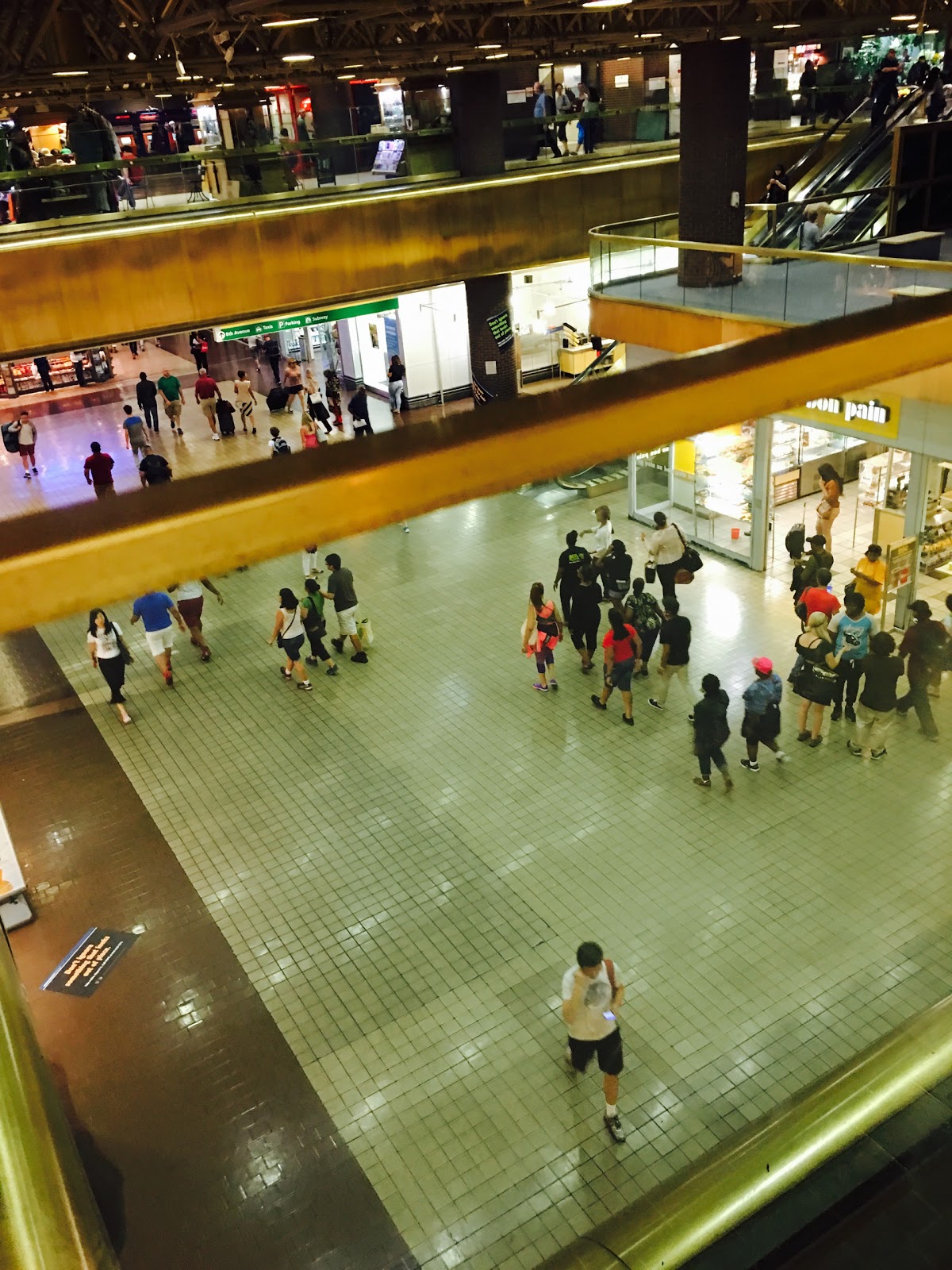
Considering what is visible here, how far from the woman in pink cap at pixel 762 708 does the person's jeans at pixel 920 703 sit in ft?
4.14

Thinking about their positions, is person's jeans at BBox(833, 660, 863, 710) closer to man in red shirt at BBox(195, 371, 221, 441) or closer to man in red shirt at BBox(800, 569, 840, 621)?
man in red shirt at BBox(800, 569, 840, 621)

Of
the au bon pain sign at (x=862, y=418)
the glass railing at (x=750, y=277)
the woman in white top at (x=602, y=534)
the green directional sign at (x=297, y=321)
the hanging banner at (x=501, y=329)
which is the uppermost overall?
the glass railing at (x=750, y=277)

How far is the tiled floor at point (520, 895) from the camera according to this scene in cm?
607

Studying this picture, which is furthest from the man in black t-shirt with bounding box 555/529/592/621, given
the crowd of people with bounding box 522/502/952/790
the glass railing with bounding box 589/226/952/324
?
the glass railing with bounding box 589/226/952/324

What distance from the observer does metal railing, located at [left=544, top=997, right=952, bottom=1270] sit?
99 cm

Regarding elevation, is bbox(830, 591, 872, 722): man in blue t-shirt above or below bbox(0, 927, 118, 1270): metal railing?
below

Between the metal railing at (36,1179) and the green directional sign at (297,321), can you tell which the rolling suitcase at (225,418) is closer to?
the green directional sign at (297,321)

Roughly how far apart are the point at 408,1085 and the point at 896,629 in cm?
753

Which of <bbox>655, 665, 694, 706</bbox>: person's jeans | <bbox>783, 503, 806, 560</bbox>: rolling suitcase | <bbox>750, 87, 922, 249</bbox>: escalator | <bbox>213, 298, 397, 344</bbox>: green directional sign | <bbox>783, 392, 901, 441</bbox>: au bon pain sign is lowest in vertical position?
<bbox>655, 665, 694, 706</bbox>: person's jeans

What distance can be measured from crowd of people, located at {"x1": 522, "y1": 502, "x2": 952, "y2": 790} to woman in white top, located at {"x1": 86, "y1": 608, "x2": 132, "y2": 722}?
4.46 meters

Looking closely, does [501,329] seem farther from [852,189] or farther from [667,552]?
[667,552]

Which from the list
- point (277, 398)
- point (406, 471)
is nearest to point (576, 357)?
point (277, 398)

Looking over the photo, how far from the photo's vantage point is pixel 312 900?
820cm

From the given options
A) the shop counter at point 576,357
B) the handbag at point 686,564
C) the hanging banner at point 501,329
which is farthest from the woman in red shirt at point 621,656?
the shop counter at point 576,357
